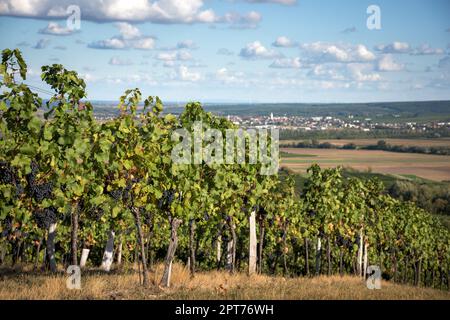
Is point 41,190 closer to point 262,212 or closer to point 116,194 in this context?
point 116,194

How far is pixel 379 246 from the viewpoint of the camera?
3117cm

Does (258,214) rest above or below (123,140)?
below

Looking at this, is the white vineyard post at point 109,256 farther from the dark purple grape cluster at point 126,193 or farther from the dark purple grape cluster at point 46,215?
the dark purple grape cluster at point 126,193

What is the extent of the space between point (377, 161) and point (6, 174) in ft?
339

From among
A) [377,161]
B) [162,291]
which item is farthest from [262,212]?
[377,161]

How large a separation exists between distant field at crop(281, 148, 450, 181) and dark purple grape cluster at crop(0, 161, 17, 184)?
3066 inches

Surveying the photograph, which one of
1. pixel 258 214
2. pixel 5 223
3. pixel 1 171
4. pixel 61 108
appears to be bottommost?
pixel 258 214

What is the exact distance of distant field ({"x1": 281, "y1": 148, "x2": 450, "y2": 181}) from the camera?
92.4 meters

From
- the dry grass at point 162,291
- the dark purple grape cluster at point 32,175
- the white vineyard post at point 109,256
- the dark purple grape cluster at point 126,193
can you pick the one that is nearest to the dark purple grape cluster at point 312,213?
the white vineyard post at point 109,256

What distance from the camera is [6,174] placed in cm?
1134

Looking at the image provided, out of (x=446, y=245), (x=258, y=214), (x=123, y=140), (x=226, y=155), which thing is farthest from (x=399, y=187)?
(x=123, y=140)

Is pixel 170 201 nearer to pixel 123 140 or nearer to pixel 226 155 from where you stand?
pixel 123 140
